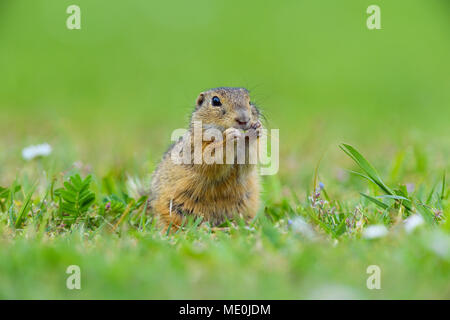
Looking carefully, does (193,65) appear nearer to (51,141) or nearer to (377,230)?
(51,141)

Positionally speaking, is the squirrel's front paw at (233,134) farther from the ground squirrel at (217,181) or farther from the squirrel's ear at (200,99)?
the squirrel's ear at (200,99)

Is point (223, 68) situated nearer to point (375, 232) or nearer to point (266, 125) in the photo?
point (266, 125)

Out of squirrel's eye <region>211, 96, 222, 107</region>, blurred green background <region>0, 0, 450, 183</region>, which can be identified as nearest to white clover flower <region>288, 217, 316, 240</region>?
squirrel's eye <region>211, 96, 222, 107</region>

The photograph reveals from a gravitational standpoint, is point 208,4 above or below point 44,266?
above

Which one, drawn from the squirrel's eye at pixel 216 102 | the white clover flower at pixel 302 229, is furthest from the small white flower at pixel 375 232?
the squirrel's eye at pixel 216 102

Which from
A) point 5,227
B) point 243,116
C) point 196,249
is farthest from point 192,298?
point 243,116

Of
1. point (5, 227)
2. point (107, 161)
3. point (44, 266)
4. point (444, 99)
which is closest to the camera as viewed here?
point (44, 266)

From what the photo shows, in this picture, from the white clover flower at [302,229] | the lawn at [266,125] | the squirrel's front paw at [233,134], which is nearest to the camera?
the lawn at [266,125]
